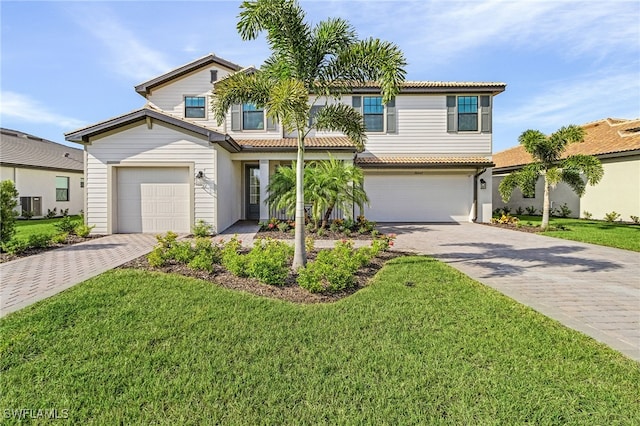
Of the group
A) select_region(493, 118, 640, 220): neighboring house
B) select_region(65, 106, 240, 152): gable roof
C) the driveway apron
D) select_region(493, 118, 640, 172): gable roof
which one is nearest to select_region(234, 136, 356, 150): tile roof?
select_region(65, 106, 240, 152): gable roof

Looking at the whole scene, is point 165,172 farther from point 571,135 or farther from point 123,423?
point 571,135

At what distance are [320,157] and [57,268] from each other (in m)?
10.0

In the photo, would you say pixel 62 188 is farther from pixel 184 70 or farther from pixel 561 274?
pixel 561 274

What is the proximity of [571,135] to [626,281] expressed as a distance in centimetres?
949

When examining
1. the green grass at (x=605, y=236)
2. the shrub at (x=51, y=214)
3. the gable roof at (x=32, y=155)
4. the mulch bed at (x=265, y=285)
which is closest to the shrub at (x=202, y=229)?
the mulch bed at (x=265, y=285)

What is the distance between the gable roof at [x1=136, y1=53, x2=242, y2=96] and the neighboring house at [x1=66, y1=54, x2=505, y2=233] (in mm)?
47

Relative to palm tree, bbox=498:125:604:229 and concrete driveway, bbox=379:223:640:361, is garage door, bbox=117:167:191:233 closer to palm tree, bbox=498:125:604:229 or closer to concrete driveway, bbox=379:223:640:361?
concrete driveway, bbox=379:223:640:361

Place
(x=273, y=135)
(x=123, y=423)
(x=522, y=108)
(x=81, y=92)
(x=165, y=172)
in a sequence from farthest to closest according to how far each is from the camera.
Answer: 1. (x=522, y=108)
2. (x=273, y=135)
3. (x=165, y=172)
4. (x=81, y=92)
5. (x=123, y=423)

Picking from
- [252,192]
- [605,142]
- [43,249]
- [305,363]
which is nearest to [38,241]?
[43,249]

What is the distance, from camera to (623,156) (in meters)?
16.5

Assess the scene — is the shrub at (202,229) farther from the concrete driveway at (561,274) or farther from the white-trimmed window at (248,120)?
the concrete driveway at (561,274)

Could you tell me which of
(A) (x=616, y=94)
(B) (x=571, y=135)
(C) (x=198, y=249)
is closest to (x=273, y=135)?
(C) (x=198, y=249)

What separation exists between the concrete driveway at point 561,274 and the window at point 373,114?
288 inches

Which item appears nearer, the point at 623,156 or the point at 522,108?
the point at 623,156
